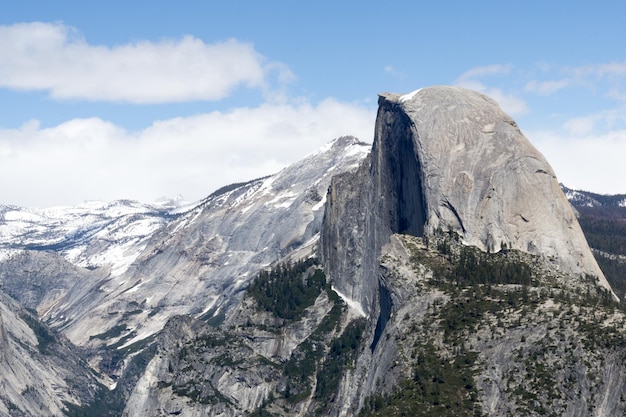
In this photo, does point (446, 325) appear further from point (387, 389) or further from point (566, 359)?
point (566, 359)

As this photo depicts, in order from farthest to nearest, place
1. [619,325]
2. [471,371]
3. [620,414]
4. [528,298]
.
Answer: [528,298]
[471,371]
[619,325]
[620,414]

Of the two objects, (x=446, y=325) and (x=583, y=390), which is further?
(x=446, y=325)

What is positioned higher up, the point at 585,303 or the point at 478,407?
the point at 585,303

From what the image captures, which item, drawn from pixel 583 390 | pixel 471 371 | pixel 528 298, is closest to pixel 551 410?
pixel 583 390

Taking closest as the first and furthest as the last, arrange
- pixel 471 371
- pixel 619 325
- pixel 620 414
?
pixel 620 414
pixel 619 325
pixel 471 371

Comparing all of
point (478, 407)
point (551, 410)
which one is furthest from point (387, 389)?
point (551, 410)

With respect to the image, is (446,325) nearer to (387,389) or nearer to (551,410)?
(387,389)

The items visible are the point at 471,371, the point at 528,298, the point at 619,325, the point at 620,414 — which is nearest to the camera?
the point at 620,414

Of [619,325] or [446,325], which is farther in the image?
[446,325]

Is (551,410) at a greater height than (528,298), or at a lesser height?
lesser
